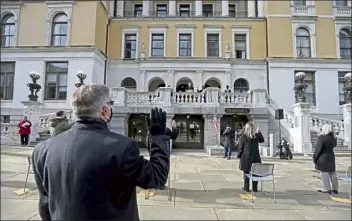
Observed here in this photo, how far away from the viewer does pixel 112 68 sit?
18.1 meters

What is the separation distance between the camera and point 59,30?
595 inches

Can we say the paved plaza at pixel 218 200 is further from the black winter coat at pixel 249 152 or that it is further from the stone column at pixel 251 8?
the stone column at pixel 251 8

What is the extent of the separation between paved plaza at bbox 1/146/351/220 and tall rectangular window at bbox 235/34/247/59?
14.0 m

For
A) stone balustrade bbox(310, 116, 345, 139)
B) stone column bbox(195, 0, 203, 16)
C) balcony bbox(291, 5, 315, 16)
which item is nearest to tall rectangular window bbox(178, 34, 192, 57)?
stone column bbox(195, 0, 203, 16)

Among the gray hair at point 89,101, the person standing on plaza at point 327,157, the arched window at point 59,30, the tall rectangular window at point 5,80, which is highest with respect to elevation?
the arched window at point 59,30

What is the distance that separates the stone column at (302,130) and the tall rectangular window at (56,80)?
1062 cm

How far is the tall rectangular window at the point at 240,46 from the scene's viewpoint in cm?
1834

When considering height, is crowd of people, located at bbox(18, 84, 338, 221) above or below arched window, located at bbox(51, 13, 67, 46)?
below

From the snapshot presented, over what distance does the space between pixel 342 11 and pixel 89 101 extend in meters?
20.8

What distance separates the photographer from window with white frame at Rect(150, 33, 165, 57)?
1833 cm

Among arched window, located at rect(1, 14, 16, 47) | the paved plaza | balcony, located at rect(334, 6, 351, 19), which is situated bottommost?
the paved plaza

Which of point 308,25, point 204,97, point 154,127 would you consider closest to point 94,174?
point 154,127

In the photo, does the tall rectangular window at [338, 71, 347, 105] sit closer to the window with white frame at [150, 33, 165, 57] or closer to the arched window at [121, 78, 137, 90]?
the window with white frame at [150, 33, 165, 57]

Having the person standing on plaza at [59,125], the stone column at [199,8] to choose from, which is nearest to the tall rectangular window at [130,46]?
the stone column at [199,8]
